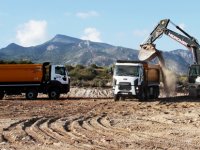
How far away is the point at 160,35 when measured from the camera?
1657 inches

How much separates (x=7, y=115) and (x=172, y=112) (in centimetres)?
822

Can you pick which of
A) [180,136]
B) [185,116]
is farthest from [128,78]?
[180,136]

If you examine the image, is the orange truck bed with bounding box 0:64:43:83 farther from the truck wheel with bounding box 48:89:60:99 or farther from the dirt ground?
the dirt ground

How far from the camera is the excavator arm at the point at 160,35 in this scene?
40.7 metres

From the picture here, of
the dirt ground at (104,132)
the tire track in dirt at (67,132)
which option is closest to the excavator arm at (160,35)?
the dirt ground at (104,132)

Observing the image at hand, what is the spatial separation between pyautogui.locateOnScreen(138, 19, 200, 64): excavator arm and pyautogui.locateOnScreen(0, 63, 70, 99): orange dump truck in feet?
22.5

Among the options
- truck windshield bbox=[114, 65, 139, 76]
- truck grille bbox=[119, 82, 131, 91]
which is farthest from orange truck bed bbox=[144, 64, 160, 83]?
truck grille bbox=[119, 82, 131, 91]

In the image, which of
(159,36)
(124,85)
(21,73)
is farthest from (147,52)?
(21,73)

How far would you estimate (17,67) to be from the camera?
38031mm

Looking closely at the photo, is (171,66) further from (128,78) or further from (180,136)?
(180,136)

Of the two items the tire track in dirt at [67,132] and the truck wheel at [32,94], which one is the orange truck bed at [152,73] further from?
the tire track in dirt at [67,132]

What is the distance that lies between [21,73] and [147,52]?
10.1m

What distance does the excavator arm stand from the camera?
40.7m

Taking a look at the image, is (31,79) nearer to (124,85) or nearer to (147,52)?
(124,85)
